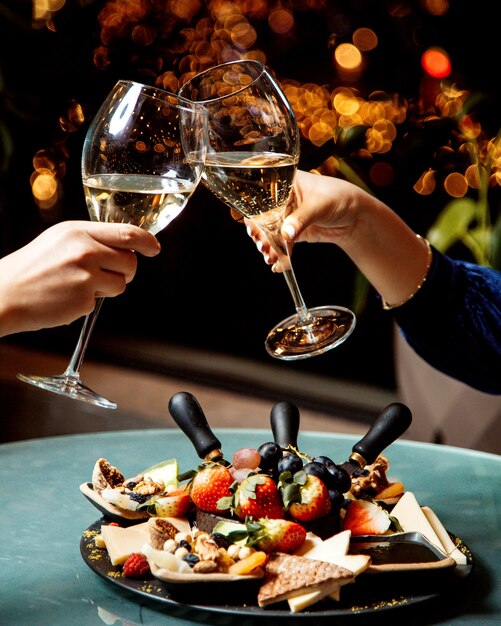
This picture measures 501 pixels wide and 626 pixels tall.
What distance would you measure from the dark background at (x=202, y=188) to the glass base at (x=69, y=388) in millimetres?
2276

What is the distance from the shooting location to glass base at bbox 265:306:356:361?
3.93 ft

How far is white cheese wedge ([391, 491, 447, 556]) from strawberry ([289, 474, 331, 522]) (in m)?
0.12

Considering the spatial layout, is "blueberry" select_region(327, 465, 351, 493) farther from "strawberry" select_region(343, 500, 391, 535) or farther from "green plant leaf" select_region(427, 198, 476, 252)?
"green plant leaf" select_region(427, 198, 476, 252)

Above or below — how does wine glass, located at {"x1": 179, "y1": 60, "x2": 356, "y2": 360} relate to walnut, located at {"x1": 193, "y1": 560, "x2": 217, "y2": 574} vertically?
above

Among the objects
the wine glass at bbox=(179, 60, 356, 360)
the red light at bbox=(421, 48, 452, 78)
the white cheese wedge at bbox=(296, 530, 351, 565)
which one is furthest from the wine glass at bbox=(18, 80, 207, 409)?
the red light at bbox=(421, 48, 452, 78)

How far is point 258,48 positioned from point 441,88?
2.94 ft

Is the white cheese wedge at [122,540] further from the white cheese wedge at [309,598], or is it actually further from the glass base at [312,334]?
the glass base at [312,334]

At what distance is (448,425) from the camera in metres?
2.21

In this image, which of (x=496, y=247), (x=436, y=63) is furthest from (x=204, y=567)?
(x=436, y=63)

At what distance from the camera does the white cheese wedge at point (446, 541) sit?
86 centimetres

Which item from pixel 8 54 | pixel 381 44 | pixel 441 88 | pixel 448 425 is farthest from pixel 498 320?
pixel 8 54

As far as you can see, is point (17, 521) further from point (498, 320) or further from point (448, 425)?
point (448, 425)

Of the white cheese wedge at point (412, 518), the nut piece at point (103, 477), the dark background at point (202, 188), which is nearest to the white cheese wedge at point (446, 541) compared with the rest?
the white cheese wedge at point (412, 518)

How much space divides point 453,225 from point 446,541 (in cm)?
171
